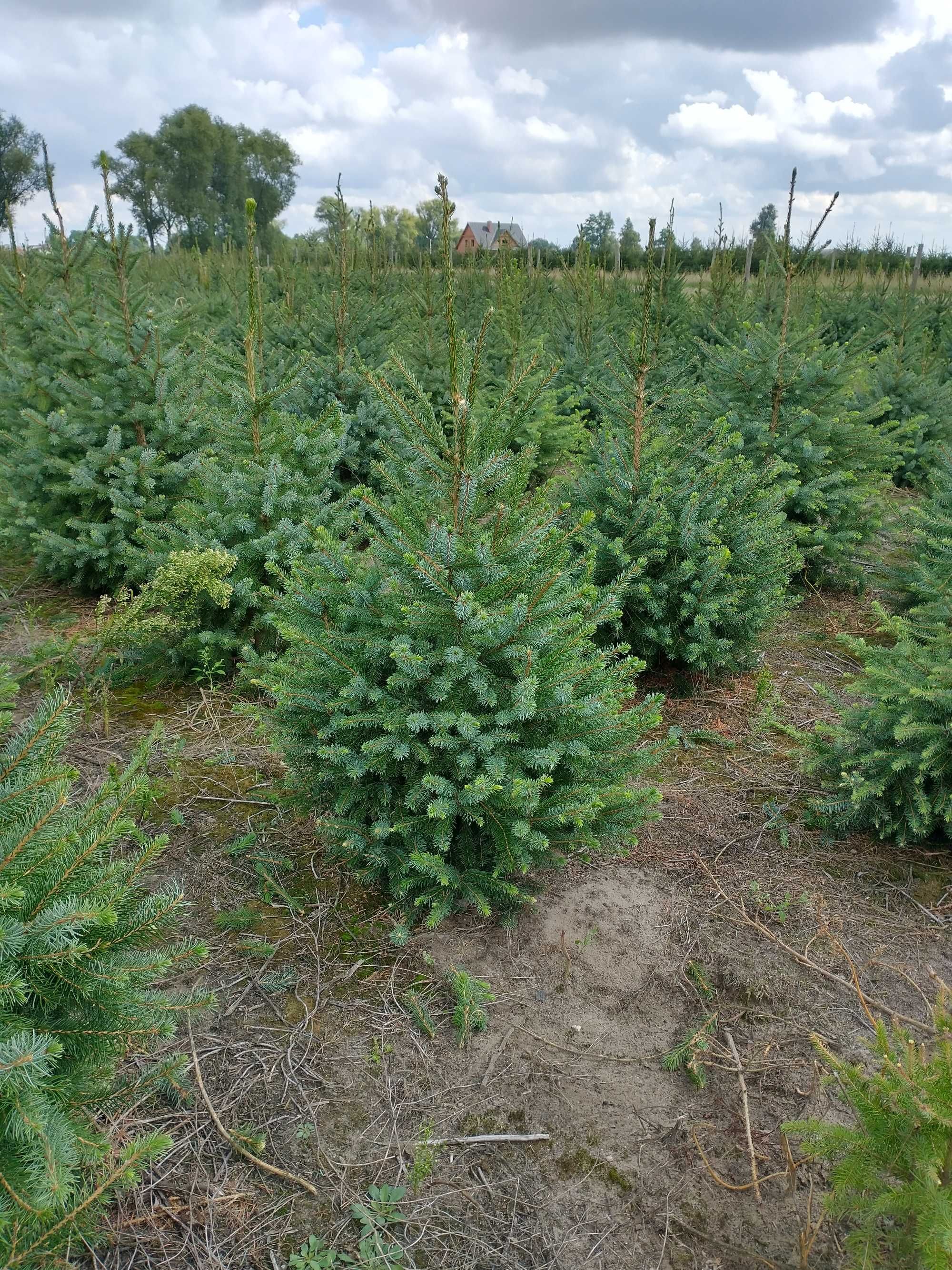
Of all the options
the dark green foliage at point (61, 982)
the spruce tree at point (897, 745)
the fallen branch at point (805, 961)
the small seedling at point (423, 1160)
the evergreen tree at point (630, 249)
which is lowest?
the fallen branch at point (805, 961)

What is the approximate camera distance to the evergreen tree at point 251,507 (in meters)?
4.68

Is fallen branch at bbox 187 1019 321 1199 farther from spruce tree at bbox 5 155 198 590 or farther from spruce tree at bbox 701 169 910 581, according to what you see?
spruce tree at bbox 701 169 910 581

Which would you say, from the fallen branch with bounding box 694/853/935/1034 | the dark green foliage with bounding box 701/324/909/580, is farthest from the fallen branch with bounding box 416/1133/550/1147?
the dark green foliage with bounding box 701/324/909/580

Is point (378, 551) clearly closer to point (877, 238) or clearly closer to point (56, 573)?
point (56, 573)

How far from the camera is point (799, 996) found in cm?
286

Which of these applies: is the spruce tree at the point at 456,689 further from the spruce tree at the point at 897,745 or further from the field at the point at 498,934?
the spruce tree at the point at 897,745

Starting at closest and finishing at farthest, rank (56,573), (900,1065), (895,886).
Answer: (900,1065), (895,886), (56,573)

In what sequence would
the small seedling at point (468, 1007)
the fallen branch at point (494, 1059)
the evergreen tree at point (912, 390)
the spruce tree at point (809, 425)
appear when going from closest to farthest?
the fallen branch at point (494, 1059)
the small seedling at point (468, 1007)
the spruce tree at point (809, 425)
the evergreen tree at point (912, 390)

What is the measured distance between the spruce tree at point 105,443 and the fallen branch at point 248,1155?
364 cm

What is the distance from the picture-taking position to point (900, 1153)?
67.4 inches

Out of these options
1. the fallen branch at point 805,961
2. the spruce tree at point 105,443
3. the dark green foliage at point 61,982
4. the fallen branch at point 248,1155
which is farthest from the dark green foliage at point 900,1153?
the spruce tree at point 105,443

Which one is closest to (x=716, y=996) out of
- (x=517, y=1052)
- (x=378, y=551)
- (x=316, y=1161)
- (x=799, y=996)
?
(x=799, y=996)

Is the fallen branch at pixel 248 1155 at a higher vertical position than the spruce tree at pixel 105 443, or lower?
lower

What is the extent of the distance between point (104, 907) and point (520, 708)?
147 centimetres
